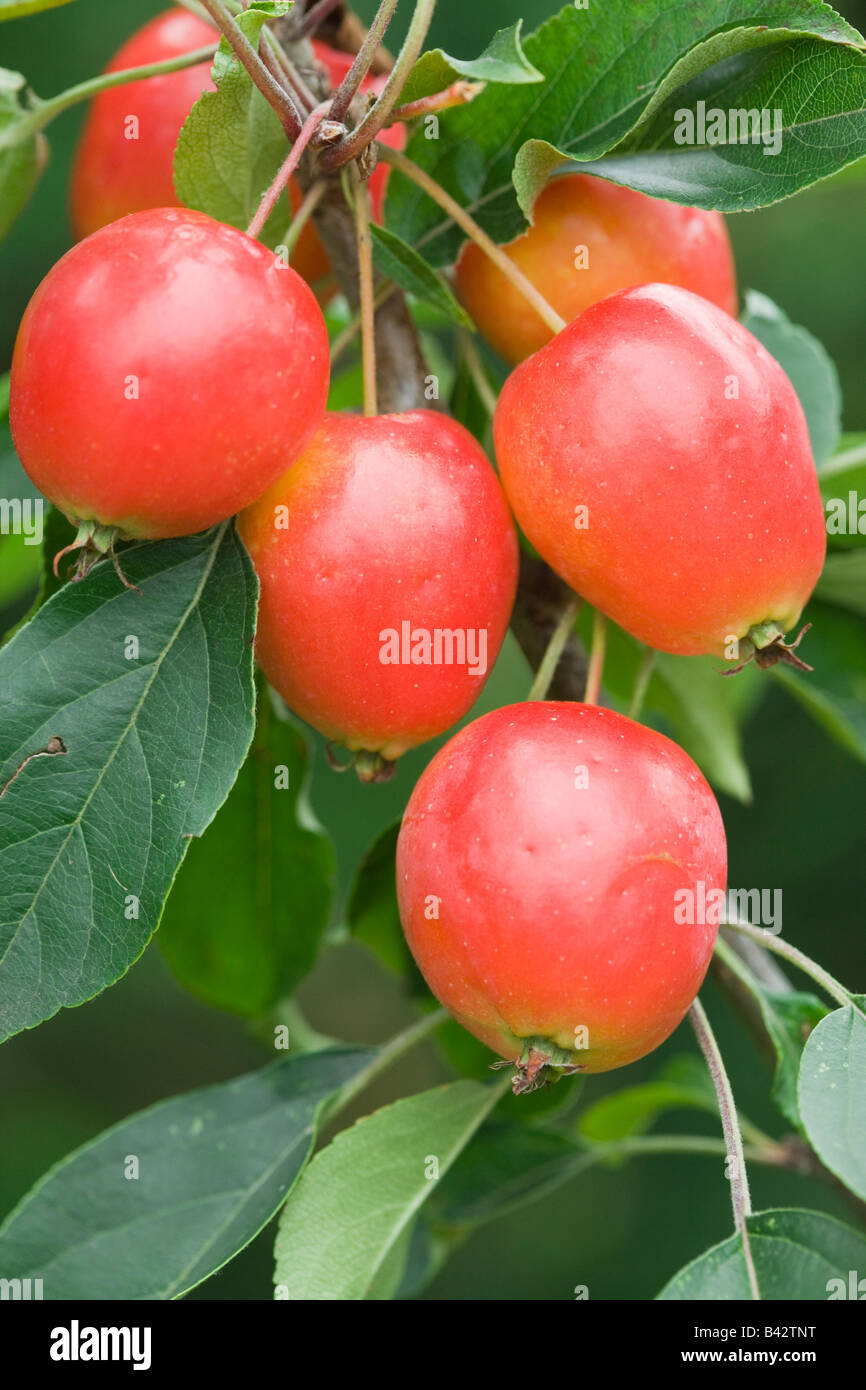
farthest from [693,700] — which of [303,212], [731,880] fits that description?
[731,880]

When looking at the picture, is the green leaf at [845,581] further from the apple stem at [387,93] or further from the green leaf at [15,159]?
the green leaf at [15,159]

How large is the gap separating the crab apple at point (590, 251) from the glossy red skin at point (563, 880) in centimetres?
28

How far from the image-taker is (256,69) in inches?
27.6

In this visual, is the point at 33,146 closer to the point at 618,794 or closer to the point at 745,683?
the point at 618,794

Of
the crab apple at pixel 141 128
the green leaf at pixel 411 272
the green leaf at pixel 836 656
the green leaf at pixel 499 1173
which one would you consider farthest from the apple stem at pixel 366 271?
the green leaf at pixel 499 1173

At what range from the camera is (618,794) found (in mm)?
667

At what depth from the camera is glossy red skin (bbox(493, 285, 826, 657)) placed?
0.68 metres

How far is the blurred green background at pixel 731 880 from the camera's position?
75.6 inches

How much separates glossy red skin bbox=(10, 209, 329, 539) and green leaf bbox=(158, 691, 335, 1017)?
0.39m

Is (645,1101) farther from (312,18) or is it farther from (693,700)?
(312,18)

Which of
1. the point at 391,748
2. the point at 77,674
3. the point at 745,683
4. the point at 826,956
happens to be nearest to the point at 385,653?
the point at 391,748
